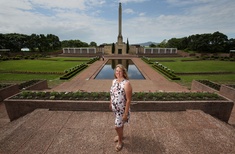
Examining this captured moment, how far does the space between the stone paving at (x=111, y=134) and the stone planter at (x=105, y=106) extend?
421 millimetres

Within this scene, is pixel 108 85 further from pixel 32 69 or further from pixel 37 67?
pixel 37 67

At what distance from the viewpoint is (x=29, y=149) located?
3.80m

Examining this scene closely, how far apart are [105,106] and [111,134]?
1837 millimetres

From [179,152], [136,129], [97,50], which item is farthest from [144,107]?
[97,50]

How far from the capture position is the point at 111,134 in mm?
4520

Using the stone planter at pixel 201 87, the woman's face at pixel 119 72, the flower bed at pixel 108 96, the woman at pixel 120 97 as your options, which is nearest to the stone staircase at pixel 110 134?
the flower bed at pixel 108 96

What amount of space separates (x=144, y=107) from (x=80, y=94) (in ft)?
10.9

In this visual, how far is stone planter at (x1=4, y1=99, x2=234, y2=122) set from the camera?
624cm

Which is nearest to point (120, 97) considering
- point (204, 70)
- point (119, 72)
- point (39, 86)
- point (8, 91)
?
point (119, 72)

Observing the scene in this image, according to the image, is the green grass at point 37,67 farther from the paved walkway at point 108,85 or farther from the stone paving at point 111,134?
the stone paving at point 111,134

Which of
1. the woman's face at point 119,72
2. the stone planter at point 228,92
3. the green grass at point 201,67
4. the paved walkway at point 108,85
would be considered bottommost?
the paved walkway at point 108,85

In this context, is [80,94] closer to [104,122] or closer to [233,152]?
[104,122]

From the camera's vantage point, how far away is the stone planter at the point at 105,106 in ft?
20.5

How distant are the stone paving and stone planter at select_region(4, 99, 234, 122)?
421 mm
